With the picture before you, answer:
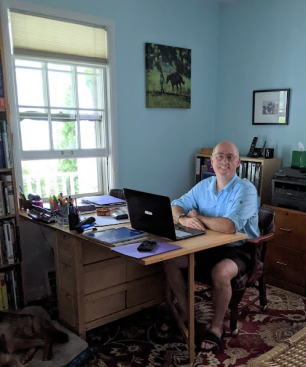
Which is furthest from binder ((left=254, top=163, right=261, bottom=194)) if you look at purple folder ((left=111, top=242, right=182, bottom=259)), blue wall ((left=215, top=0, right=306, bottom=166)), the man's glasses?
purple folder ((left=111, top=242, right=182, bottom=259))

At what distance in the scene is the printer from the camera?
2.97 meters

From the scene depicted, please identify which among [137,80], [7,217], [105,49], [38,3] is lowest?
[7,217]

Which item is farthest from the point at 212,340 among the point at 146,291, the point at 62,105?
the point at 62,105

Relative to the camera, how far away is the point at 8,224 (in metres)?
2.56

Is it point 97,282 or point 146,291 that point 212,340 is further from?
point 97,282

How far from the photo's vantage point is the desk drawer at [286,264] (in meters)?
2.95

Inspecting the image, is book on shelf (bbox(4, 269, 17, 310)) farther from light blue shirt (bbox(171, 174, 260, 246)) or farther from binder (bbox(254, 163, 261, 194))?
binder (bbox(254, 163, 261, 194))

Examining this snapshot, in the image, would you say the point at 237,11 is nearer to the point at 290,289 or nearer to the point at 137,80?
the point at 137,80

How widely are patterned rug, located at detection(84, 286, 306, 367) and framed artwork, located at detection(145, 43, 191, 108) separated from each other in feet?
6.43

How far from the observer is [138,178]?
3.61 meters

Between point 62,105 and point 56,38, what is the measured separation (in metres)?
0.53

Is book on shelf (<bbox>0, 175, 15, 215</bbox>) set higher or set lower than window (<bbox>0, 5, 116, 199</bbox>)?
lower

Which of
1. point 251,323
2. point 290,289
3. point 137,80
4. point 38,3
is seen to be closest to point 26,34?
point 38,3

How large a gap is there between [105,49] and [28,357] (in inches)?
97.7
